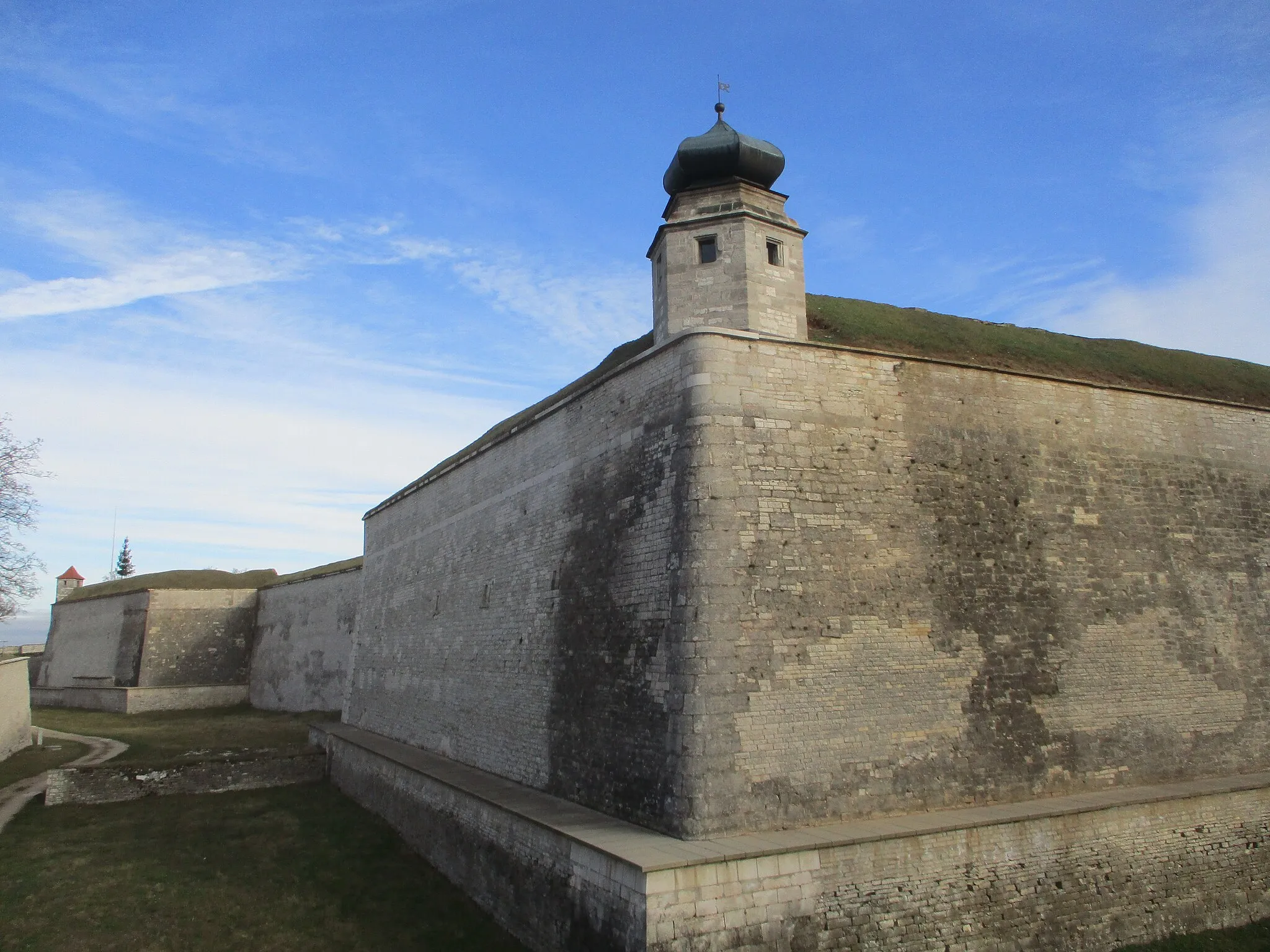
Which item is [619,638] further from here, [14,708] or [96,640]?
[96,640]

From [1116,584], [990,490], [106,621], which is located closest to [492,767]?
[990,490]

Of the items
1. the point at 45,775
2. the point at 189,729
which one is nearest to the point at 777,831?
the point at 45,775

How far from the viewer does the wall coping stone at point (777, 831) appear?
26.6ft

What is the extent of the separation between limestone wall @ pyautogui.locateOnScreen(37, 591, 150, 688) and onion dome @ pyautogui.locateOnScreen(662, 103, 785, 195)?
30.6 metres

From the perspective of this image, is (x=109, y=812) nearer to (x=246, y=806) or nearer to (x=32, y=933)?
(x=246, y=806)

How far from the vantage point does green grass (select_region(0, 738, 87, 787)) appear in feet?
63.0

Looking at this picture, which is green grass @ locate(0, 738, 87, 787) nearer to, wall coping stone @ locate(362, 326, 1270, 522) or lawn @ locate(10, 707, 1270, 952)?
lawn @ locate(10, 707, 1270, 952)

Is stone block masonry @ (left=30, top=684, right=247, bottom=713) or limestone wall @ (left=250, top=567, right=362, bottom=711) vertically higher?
limestone wall @ (left=250, top=567, right=362, bottom=711)

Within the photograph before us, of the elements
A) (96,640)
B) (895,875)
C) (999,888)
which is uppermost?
(96,640)

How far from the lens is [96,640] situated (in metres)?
36.4

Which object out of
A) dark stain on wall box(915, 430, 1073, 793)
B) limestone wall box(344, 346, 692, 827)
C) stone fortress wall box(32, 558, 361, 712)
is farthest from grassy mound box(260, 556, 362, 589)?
dark stain on wall box(915, 430, 1073, 793)

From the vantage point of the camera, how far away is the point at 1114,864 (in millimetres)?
9867

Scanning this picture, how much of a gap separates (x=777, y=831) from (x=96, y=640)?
3775cm

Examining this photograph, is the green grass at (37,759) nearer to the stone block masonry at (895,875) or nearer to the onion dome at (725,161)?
the stone block masonry at (895,875)
